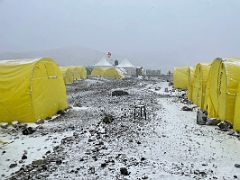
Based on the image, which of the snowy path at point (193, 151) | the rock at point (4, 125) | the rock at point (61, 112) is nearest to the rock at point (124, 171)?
the snowy path at point (193, 151)

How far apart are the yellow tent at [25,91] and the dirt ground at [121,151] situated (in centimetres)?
103

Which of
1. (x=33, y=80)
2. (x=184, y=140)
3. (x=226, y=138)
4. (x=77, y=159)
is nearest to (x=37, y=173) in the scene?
(x=77, y=159)

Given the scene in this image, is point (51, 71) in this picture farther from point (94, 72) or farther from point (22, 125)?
point (94, 72)

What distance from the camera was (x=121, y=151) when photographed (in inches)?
374

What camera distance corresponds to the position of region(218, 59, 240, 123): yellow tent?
13.1 meters

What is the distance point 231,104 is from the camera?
517 inches

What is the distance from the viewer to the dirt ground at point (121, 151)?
806cm

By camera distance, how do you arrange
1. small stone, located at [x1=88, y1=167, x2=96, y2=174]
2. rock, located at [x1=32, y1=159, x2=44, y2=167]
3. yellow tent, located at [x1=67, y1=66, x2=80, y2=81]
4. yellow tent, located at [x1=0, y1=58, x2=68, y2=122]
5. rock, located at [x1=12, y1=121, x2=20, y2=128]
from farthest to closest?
yellow tent, located at [x1=67, y1=66, x2=80, y2=81] → yellow tent, located at [x1=0, y1=58, x2=68, y2=122] → rock, located at [x1=12, y1=121, x2=20, y2=128] → rock, located at [x1=32, y1=159, x2=44, y2=167] → small stone, located at [x1=88, y1=167, x2=96, y2=174]

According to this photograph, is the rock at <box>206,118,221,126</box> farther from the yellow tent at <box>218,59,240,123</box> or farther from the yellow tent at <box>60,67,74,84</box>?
the yellow tent at <box>60,67,74,84</box>

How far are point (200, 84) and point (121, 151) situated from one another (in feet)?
36.8

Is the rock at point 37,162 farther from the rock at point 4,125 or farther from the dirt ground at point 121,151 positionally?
the rock at point 4,125

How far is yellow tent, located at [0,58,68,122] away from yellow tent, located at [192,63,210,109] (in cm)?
792

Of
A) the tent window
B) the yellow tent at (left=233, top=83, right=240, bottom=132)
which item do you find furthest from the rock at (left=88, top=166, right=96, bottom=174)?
the tent window

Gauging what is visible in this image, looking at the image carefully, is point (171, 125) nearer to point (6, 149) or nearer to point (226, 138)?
point (226, 138)
